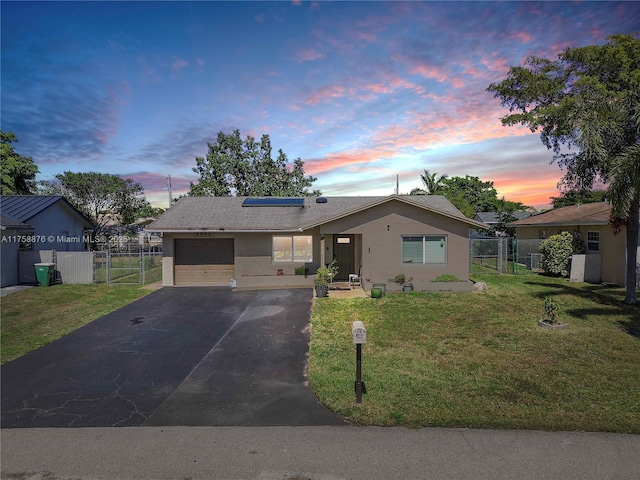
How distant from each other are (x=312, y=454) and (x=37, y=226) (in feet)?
82.3

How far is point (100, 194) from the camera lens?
122 ft

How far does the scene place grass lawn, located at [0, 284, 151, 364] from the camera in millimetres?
10200

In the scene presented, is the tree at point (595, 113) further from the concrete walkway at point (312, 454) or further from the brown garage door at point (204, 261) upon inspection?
the brown garage door at point (204, 261)

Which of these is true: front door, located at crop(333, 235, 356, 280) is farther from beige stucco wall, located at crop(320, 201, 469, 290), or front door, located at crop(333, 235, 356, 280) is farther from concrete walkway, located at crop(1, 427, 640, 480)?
concrete walkway, located at crop(1, 427, 640, 480)

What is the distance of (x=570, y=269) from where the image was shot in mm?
19781

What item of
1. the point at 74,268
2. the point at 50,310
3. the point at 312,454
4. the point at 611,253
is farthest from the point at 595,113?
the point at 74,268

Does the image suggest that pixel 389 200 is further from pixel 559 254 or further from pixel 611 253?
pixel 611 253

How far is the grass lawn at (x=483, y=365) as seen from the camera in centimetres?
592

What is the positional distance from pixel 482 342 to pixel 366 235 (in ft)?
28.0

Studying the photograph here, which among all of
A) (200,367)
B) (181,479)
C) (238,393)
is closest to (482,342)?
(238,393)

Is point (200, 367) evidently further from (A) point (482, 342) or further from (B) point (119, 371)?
(A) point (482, 342)

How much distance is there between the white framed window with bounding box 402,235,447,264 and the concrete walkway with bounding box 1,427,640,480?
12.3 m

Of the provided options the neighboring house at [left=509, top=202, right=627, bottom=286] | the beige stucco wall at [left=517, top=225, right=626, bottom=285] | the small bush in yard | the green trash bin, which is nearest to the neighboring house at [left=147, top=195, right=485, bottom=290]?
the green trash bin

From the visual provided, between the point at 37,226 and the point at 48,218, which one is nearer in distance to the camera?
the point at 37,226
